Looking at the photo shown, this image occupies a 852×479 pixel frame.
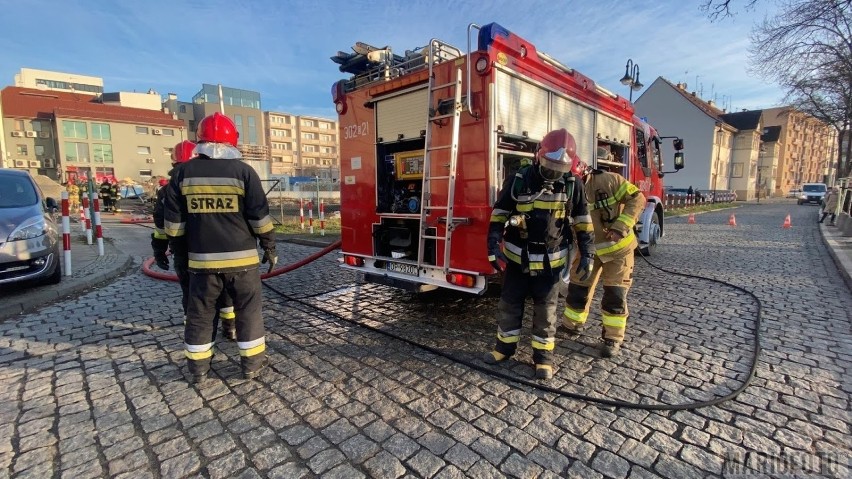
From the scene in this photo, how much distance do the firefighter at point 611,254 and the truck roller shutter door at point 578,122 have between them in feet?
3.67

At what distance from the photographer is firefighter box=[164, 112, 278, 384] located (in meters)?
3.02

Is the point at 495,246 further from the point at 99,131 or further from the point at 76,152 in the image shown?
the point at 76,152

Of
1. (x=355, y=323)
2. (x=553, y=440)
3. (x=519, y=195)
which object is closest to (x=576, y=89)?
(x=519, y=195)

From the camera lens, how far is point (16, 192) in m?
5.46

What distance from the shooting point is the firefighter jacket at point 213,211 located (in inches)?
119

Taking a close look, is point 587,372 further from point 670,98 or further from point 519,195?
point 670,98

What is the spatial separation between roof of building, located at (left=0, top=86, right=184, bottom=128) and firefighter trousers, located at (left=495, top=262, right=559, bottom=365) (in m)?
64.8

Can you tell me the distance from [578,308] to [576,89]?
9.24ft

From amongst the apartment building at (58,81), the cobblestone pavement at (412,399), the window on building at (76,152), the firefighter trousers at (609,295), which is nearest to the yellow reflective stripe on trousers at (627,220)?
the firefighter trousers at (609,295)

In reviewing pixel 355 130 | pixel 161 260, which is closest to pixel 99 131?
pixel 355 130

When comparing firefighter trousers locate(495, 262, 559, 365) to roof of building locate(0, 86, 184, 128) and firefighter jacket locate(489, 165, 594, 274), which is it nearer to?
firefighter jacket locate(489, 165, 594, 274)

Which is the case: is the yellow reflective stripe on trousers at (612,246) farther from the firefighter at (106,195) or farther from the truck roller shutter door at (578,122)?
the firefighter at (106,195)

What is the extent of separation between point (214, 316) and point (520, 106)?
3366mm

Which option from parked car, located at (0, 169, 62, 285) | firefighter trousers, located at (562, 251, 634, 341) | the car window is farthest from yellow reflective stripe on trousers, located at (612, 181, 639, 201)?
the car window
